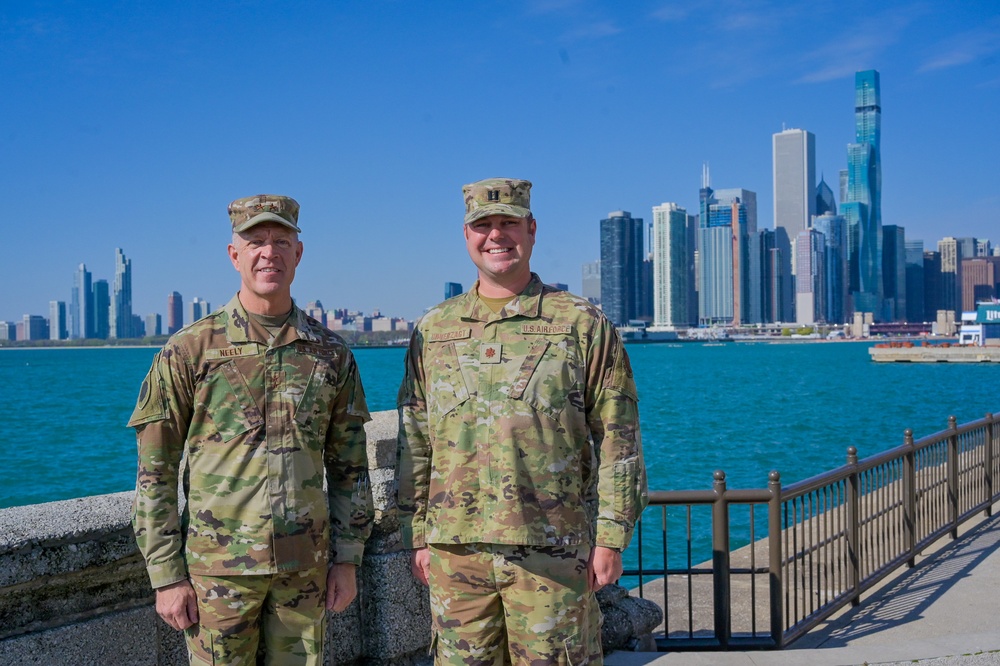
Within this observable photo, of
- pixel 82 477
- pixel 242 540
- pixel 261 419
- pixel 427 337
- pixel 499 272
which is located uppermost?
pixel 499 272

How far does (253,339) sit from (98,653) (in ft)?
4.25

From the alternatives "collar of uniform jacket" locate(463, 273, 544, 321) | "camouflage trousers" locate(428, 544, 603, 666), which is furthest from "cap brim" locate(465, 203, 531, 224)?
"camouflage trousers" locate(428, 544, 603, 666)

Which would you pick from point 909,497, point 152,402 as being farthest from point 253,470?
point 909,497

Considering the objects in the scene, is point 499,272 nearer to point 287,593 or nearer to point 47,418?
point 287,593

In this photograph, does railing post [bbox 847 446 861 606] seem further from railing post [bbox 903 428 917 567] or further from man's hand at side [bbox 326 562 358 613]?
man's hand at side [bbox 326 562 358 613]

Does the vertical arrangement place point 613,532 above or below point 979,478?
above

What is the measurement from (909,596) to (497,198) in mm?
5362

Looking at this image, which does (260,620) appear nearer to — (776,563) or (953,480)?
(776,563)

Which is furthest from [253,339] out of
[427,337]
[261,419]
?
[427,337]

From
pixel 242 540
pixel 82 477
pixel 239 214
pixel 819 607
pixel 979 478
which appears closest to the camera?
pixel 242 540

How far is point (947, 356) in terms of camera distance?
342ft

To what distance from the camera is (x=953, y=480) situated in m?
8.63

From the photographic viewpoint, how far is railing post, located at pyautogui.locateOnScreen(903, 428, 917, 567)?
751 centimetres

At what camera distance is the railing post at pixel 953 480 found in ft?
28.2
